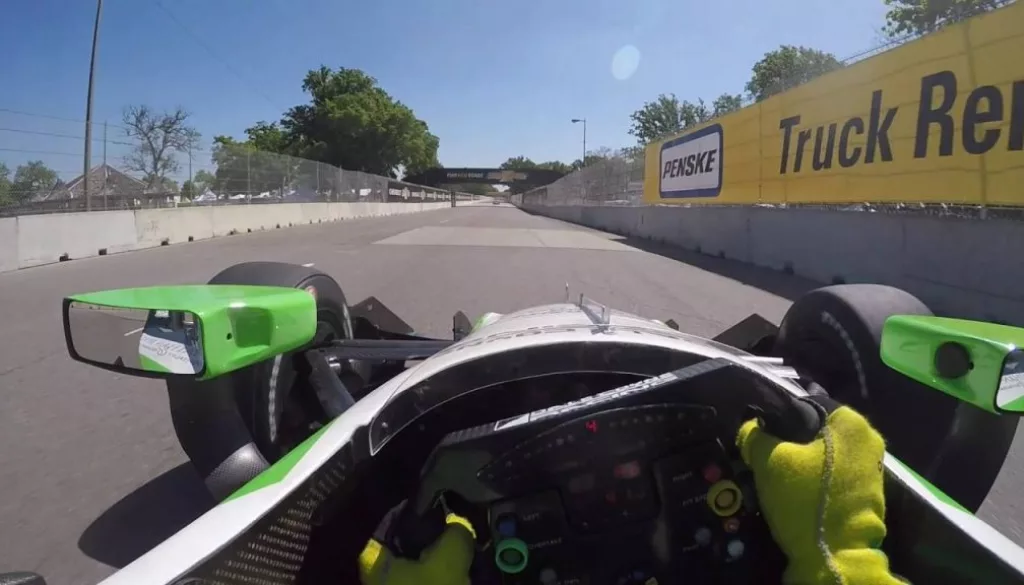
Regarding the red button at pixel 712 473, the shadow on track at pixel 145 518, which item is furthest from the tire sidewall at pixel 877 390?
the shadow on track at pixel 145 518

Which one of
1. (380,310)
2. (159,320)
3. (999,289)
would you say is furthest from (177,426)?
(999,289)

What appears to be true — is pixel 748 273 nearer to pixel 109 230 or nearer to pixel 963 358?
pixel 963 358

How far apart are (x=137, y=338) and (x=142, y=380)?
12.3 ft

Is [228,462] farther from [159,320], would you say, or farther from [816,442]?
[816,442]

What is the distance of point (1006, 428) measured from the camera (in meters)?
2.09

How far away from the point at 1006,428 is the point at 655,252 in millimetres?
14937

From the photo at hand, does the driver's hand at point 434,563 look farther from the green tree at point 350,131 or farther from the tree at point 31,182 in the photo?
the green tree at point 350,131

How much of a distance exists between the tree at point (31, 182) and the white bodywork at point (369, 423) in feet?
51.1

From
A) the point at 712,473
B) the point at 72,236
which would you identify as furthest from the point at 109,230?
the point at 712,473

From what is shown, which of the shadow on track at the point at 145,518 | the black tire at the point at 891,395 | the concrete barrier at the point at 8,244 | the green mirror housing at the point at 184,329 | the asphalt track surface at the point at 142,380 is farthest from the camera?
the concrete barrier at the point at 8,244

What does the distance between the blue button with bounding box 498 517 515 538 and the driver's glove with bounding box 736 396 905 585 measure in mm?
468

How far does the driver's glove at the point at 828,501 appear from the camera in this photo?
1279 mm

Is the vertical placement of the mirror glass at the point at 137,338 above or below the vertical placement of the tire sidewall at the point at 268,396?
above

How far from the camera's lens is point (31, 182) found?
14.9 metres
